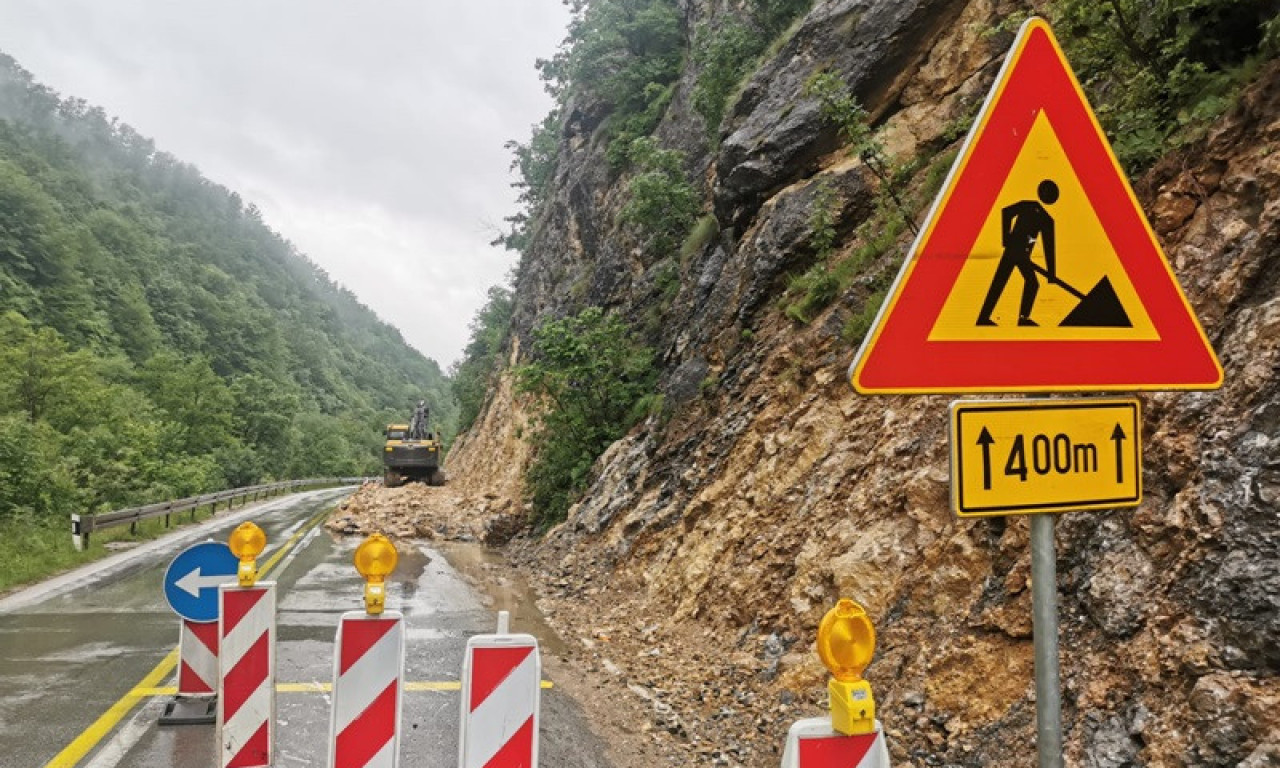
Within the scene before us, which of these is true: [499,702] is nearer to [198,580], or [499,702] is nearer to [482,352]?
[198,580]

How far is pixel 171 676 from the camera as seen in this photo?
665 centimetres

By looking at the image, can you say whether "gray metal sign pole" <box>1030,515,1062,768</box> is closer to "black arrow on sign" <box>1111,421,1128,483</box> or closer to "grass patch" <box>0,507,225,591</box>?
"black arrow on sign" <box>1111,421,1128,483</box>

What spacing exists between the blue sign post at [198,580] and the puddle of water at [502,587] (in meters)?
3.03

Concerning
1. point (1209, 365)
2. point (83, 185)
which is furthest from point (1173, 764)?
point (83, 185)

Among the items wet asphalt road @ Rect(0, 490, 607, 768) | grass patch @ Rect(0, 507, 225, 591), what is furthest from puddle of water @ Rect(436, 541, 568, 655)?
grass patch @ Rect(0, 507, 225, 591)

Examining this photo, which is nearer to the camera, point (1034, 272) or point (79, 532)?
point (1034, 272)

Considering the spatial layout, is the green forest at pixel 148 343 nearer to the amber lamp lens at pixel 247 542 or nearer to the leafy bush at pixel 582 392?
the leafy bush at pixel 582 392

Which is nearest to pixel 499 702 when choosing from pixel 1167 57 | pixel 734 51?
pixel 1167 57

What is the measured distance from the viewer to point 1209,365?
6.67 ft

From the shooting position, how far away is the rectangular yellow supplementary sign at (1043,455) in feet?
6.05

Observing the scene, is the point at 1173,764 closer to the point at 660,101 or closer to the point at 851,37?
the point at 851,37

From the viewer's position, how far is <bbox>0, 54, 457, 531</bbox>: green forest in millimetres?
24156

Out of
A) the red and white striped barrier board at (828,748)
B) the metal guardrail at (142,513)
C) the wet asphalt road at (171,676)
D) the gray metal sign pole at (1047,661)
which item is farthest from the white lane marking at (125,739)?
the metal guardrail at (142,513)

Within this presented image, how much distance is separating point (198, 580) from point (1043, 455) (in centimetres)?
554
